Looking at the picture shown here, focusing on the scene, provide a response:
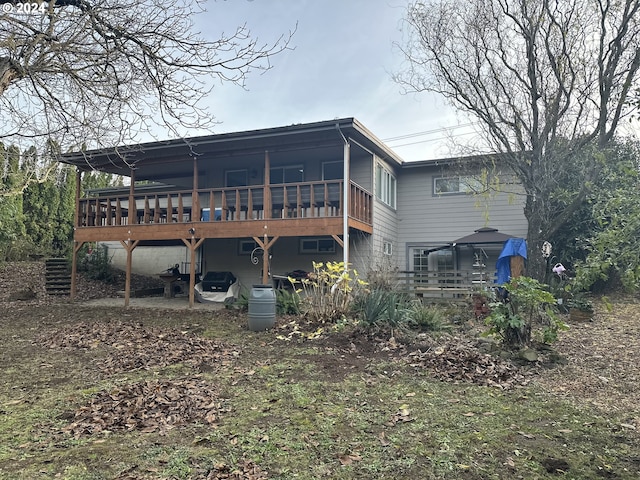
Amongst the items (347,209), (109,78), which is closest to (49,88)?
(109,78)

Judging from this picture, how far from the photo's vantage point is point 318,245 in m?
13.9

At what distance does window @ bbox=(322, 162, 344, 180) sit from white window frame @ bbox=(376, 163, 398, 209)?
1.22m

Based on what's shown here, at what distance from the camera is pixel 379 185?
13.9 m

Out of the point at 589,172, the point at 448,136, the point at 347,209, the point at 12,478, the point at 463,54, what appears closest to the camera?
the point at 12,478

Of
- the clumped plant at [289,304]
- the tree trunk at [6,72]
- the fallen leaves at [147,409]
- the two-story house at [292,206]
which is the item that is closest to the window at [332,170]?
the two-story house at [292,206]

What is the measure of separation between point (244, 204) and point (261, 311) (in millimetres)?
4568

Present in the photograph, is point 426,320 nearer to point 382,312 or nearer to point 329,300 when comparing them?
point 382,312

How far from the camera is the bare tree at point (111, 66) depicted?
A: 6.22 metres

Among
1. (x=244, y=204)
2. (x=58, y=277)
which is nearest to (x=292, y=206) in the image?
(x=244, y=204)

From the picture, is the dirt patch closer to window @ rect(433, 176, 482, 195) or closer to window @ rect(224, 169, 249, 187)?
window @ rect(433, 176, 482, 195)

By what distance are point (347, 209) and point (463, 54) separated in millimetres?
5936

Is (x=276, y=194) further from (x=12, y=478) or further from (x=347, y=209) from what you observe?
(x=12, y=478)

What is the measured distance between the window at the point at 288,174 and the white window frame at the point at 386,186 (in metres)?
2.56

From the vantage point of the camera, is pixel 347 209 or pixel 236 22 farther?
pixel 347 209
